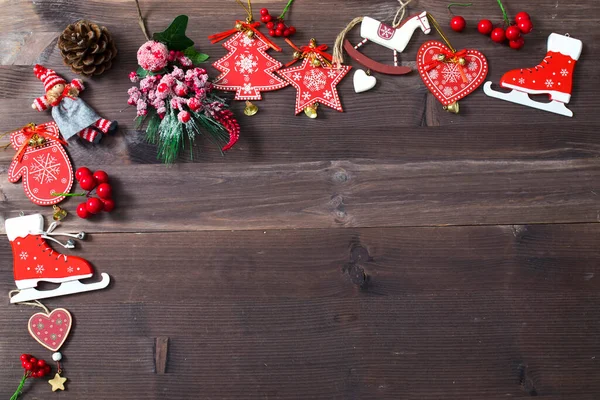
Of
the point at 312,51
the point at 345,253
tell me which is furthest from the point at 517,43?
the point at 345,253

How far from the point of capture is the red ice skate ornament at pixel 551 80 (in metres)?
1.10

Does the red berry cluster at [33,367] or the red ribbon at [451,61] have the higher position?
the red ribbon at [451,61]

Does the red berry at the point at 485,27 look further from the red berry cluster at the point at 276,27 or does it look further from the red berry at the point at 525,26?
the red berry cluster at the point at 276,27

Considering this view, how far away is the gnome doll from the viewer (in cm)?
108

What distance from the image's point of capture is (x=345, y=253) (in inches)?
42.5

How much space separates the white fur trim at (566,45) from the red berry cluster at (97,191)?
1.04m

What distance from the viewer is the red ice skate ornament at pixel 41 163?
3.56 ft

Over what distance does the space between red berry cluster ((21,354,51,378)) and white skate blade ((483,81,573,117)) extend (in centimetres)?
113

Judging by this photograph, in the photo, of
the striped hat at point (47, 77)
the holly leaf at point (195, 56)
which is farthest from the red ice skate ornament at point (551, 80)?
the striped hat at point (47, 77)

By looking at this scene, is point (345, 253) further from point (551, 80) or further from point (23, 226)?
point (23, 226)

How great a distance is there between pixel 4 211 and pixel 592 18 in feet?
4.61

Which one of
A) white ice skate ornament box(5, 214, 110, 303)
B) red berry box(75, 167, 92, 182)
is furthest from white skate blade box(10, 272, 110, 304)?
red berry box(75, 167, 92, 182)

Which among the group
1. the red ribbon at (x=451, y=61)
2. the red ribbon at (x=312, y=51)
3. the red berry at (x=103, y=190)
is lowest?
the red berry at (x=103, y=190)

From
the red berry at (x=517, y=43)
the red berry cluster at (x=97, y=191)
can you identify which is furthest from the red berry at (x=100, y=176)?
the red berry at (x=517, y=43)
